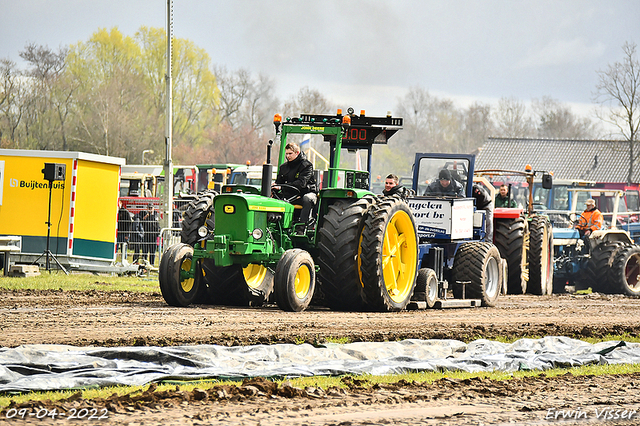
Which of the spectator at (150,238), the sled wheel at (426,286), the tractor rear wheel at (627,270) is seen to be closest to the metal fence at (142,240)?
the spectator at (150,238)

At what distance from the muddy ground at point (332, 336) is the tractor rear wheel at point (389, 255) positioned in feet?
1.26

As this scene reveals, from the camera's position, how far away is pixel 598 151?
66000mm

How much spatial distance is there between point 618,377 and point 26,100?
49.2 m

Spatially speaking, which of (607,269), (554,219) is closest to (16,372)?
(607,269)

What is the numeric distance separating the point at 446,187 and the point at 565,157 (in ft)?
176

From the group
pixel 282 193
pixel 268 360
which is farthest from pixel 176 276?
pixel 268 360

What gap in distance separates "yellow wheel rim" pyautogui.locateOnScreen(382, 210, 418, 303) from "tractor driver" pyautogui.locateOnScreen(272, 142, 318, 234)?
1.22 m

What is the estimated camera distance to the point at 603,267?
64.0ft

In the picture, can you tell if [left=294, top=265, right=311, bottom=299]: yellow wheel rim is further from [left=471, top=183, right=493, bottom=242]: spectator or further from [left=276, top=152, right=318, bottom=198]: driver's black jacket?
[left=471, top=183, right=493, bottom=242]: spectator

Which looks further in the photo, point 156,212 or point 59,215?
point 156,212

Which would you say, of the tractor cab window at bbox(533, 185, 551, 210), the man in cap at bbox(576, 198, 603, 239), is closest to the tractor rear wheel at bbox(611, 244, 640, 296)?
the man in cap at bbox(576, 198, 603, 239)

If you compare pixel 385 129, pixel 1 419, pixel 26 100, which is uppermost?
pixel 26 100

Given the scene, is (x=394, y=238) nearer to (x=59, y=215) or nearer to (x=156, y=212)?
(x=59, y=215)

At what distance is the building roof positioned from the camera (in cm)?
6400
